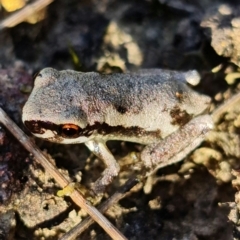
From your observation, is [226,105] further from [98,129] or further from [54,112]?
→ [54,112]

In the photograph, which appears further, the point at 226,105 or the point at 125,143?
the point at 125,143

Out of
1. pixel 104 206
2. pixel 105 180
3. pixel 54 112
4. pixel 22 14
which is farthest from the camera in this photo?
pixel 22 14

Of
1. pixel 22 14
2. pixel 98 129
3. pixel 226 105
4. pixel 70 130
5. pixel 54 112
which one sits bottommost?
pixel 226 105

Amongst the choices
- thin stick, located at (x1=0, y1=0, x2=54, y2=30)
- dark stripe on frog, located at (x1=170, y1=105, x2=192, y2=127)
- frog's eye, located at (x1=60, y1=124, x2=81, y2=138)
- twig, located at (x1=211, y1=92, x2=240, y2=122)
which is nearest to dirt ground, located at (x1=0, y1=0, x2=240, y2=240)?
twig, located at (x1=211, y1=92, x2=240, y2=122)

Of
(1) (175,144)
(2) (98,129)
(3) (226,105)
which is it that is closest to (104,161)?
(2) (98,129)

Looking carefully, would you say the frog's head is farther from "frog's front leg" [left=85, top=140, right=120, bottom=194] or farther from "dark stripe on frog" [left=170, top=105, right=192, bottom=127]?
"dark stripe on frog" [left=170, top=105, right=192, bottom=127]

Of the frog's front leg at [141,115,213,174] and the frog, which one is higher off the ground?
the frog

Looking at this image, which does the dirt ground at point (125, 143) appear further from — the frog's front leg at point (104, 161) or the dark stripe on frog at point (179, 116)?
the dark stripe on frog at point (179, 116)
